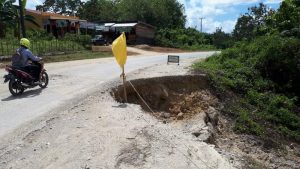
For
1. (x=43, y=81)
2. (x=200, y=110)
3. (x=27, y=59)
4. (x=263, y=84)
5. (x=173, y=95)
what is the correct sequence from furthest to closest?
(x=263, y=84), (x=173, y=95), (x=200, y=110), (x=43, y=81), (x=27, y=59)

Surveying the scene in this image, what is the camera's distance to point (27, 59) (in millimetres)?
12914

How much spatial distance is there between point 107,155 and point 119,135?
1032 mm

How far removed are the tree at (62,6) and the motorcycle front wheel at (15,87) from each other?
64.9m

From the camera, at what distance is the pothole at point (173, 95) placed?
13.6 m

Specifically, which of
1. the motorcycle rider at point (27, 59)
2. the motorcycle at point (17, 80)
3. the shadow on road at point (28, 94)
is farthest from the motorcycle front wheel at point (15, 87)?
the motorcycle rider at point (27, 59)

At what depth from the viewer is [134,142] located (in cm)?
773

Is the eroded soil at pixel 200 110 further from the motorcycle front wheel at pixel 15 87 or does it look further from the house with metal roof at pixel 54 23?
the house with metal roof at pixel 54 23

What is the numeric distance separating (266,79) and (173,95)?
6.65 meters

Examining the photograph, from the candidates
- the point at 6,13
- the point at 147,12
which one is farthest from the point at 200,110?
the point at 147,12

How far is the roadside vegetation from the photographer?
14531mm

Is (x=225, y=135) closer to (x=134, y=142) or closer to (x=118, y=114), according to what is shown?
(x=118, y=114)

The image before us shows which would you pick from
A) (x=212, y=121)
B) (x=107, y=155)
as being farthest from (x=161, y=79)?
(x=107, y=155)

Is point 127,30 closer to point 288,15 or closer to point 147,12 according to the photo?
point 147,12

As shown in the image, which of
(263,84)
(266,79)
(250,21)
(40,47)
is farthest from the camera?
(250,21)
